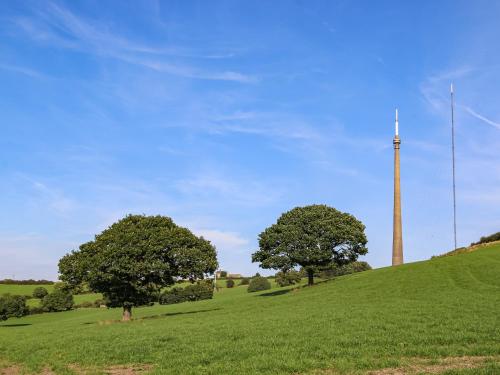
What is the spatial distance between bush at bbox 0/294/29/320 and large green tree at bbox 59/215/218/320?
49.4m

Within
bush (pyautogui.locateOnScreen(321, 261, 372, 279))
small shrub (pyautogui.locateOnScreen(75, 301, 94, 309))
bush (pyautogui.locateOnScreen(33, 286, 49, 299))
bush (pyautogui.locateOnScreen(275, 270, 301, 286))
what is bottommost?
small shrub (pyautogui.locateOnScreen(75, 301, 94, 309))

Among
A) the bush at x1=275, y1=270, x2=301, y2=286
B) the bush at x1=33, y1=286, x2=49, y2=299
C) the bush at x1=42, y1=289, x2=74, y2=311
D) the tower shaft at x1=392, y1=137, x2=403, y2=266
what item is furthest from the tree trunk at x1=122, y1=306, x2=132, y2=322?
the bush at x1=33, y1=286, x2=49, y2=299

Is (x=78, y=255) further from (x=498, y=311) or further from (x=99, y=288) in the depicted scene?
(x=498, y=311)

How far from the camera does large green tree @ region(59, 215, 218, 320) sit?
54.4 m

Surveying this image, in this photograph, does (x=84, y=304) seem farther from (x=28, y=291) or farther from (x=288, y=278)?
(x=288, y=278)

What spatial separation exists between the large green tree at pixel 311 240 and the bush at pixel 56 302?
56.7 metres

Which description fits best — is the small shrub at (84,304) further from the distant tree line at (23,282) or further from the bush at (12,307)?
the distant tree line at (23,282)

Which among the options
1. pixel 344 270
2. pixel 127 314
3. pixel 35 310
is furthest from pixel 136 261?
pixel 344 270

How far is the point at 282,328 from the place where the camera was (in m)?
29.8

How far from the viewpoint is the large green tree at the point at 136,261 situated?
54375mm

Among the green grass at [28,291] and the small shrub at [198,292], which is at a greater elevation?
the small shrub at [198,292]

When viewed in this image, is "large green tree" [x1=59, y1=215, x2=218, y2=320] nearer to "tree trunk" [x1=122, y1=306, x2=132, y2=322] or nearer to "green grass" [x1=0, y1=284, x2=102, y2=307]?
"tree trunk" [x1=122, y1=306, x2=132, y2=322]

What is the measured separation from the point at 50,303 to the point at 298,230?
65726 mm

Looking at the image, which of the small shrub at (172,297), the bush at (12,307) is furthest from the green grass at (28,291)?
the small shrub at (172,297)
